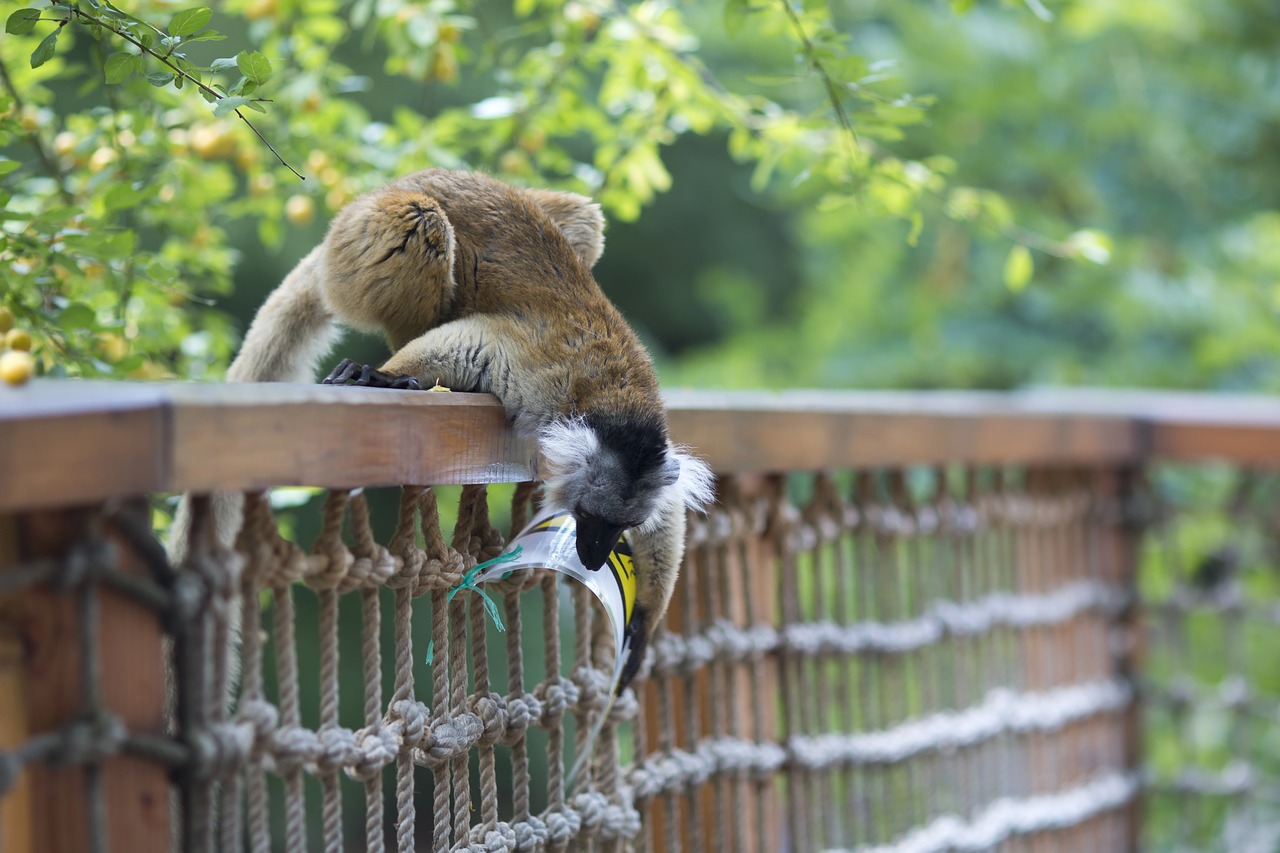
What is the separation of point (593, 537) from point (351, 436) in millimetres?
428

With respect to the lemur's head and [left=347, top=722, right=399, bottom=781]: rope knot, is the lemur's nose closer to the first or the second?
the lemur's head

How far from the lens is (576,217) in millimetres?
2033

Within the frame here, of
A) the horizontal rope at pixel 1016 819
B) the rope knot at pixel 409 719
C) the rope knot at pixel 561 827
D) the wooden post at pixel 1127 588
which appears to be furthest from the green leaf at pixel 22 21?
the wooden post at pixel 1127 588

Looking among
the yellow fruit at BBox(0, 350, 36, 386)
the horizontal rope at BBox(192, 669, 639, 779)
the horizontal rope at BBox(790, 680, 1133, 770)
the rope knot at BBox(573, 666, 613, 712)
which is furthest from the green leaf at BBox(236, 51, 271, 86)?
the horizontal rope at BBox(790, 680, 1133, 770)

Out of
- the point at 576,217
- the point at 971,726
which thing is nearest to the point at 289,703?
the point at 576,217

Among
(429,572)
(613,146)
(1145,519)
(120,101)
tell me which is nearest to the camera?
(429,572)

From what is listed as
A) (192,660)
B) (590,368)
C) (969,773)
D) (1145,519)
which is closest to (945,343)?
(1145,519)

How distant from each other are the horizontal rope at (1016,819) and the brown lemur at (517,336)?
0.83m

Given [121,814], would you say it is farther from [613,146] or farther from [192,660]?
[613,146]

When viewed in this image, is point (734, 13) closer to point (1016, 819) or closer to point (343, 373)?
point (343, 373)

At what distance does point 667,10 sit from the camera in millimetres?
2160

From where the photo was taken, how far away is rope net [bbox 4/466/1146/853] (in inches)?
43.3

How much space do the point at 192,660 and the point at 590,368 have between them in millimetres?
766

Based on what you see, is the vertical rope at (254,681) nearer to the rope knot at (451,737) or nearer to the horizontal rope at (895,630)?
the rope knot at (451,737)
